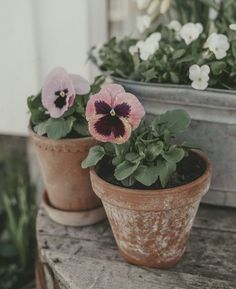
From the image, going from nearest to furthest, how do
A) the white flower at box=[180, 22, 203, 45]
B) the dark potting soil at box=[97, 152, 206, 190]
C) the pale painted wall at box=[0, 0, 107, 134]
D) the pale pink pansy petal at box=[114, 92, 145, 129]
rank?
the pale pink pansy petal at box=[114, 92, 145, 129] < the dark potting soil at box=[97, 152, 206, 190] < the white flower at box=[180, 22, 203, 45] < the pale painted wall at box=[0, 0, 107, 134]

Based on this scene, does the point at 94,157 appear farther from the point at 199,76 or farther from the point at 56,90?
the point at 199,76

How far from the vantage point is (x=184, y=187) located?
902mm

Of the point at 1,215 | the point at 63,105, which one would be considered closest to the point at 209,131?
the point at 63,105

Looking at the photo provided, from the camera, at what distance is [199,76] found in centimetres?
104

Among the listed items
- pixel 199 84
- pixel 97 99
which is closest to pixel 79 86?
pixel 97 99

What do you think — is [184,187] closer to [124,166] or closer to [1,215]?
[124,166]

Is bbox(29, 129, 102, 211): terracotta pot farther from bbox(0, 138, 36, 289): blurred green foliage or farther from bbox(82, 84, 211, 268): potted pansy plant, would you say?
bbox(0, 138, 36, 289): blurred green foliage

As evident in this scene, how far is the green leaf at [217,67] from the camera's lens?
1.04 m

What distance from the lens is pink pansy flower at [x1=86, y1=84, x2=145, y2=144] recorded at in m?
0.88

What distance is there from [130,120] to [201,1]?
546 mm

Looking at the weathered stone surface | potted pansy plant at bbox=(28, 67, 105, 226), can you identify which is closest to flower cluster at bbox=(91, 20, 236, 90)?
potted pansy plant at bbox=(28, 67, 105, 226)

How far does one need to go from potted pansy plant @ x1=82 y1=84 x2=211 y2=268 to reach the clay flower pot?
78 mm

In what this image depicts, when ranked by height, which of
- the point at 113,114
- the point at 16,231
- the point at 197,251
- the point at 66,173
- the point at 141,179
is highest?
the point at 113,114

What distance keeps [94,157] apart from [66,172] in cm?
17
